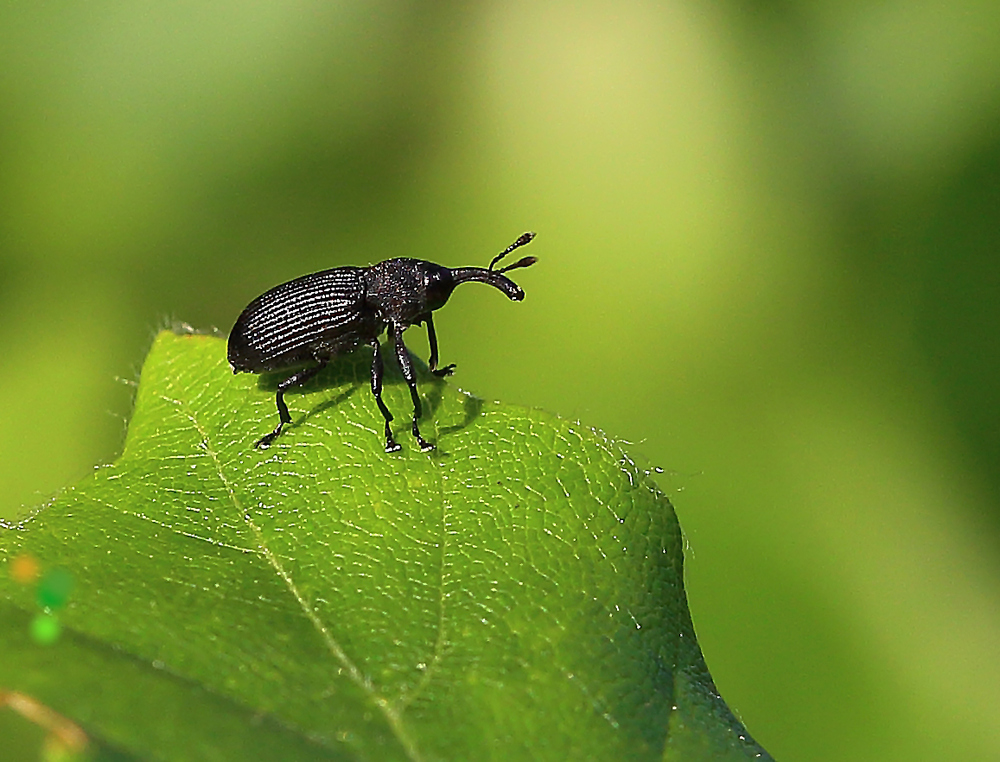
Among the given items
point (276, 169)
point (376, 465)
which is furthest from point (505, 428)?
point (276, 169)

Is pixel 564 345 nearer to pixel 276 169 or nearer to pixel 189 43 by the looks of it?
pixel 276 169

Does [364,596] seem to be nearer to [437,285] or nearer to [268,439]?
[268,439]

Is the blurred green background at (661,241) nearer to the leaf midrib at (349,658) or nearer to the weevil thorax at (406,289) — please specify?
the weevil thorax at (406,289)

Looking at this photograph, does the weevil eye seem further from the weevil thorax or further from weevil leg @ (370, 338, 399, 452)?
weevil leg @ (370, 338, 399, 452)

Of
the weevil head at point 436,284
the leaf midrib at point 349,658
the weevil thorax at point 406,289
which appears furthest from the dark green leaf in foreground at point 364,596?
the weevil head at point 436,284

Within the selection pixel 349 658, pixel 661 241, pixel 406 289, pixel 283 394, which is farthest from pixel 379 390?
pixel 661 241

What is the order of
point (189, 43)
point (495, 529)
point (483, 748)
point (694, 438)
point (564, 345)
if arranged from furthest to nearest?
point (189, 43)
point (564, 345)
point (694, 438)
point (495, 529)
point (483, 748)

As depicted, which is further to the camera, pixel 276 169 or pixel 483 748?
pixel 276 169
